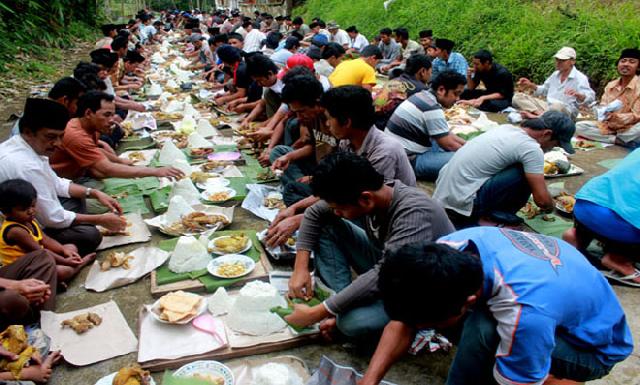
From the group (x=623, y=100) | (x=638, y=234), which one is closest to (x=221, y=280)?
(x=638, y=234)

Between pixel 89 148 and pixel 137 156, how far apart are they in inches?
66.8

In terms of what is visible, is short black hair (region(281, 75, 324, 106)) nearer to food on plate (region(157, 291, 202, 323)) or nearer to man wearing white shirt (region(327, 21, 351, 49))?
food on plate (region(157, 291, 202, 323))

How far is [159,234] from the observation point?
413 cm

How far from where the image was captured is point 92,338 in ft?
9.11

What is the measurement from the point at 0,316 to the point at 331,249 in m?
2.00

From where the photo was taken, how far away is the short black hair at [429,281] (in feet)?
5.08

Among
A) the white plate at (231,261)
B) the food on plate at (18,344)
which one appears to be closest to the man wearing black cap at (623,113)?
the white plate at (231,261)

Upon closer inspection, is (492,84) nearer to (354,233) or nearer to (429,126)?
(429,126)

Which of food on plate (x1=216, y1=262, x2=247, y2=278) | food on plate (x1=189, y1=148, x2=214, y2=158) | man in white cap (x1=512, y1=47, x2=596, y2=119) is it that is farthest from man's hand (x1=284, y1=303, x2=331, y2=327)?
man in white cap (x1=512, y1=47, x2=596, y2=119)

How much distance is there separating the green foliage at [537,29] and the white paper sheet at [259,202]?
309 inches

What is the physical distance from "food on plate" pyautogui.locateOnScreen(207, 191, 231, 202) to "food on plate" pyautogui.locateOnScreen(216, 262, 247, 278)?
133 centimetres

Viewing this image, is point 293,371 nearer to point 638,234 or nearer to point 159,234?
point 159,234

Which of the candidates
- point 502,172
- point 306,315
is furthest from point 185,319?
point 502,172

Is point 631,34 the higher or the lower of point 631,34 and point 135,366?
the higher
